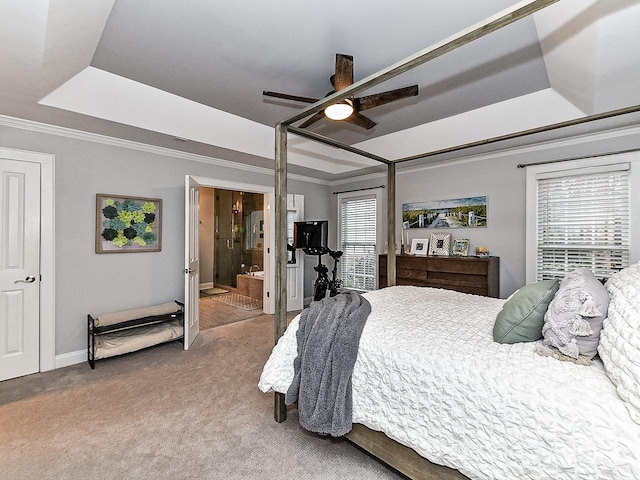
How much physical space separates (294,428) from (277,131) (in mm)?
2105

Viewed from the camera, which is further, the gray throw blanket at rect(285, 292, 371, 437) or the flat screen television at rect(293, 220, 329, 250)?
the flat screen television at rect(293, 220, 329, 250)

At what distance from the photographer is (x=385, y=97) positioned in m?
2.43

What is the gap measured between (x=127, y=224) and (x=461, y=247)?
13.9 ft

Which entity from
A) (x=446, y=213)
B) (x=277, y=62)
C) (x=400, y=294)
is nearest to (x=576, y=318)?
(x=400, y=294)

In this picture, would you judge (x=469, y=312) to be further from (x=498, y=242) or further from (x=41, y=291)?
(x=41, y=291)

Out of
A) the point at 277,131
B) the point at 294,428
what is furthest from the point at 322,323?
the point at 277,131

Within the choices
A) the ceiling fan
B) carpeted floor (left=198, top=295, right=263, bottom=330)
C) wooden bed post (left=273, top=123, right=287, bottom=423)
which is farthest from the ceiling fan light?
carpeted floor (left=198, top=295, right=263, bottom=330)

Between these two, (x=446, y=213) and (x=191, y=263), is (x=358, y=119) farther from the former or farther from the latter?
(x=191, y=263)

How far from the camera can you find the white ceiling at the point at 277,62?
1.86 m

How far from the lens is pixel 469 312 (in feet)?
7.31

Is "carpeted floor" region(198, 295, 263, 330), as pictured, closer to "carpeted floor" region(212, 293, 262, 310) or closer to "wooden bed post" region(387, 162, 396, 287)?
"carpeted floor" region(212, 293, 262, 310)

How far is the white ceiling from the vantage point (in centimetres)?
186

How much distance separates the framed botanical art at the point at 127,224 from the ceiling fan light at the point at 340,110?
8.30 ft

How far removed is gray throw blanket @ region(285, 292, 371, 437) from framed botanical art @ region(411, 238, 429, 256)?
113 inches
